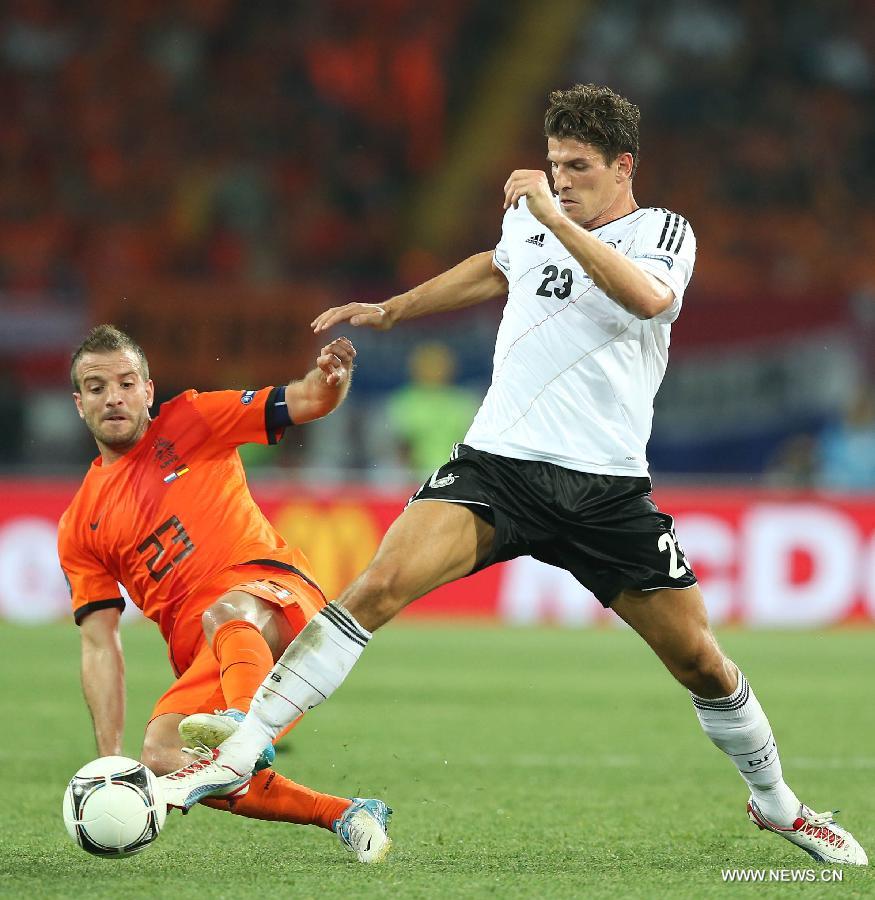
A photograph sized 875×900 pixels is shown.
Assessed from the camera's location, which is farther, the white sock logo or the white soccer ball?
the white sock logo

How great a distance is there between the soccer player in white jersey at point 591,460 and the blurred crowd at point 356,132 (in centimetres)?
1278

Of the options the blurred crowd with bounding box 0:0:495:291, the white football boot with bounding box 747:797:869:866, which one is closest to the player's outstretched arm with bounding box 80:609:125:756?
the white football boot with bounding box 747:797:869:866

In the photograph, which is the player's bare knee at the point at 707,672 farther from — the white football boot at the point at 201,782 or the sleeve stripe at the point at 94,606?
the sleeve stripe at the point at 94,606

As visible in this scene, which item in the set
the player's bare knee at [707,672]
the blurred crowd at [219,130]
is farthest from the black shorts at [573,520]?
the blurred crowd at [219,130]

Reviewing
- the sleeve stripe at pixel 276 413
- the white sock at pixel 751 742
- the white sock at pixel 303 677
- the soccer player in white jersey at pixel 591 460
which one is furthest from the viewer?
the sleeve stripe at pixel 276 413

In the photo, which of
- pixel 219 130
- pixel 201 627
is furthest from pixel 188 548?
pixel 219 130

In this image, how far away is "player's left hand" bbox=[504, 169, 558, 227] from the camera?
4.21m

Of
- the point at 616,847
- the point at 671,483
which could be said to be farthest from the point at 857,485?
the point at 616,847

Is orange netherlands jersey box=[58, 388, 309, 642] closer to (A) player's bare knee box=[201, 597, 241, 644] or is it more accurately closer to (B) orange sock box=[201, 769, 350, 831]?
(A) player's bare knee box=[201, 597, 241, 644]

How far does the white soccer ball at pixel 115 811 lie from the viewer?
399cm

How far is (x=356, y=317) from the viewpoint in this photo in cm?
491

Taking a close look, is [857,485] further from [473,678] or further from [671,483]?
[473,678]

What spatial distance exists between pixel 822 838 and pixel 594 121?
7.29 ft

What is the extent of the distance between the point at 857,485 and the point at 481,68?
931 centimetres
